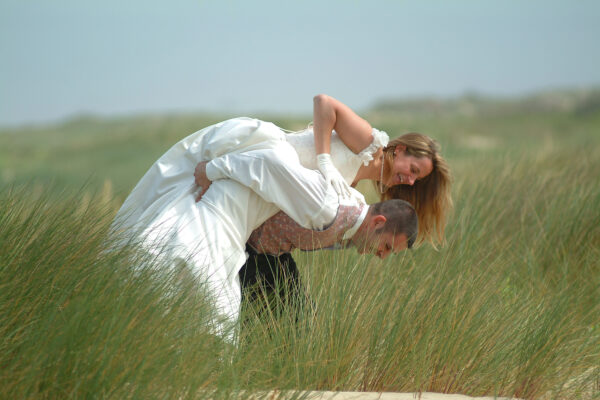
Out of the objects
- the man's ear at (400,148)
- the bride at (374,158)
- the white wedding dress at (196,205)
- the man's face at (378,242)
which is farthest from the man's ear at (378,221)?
Answer: the man's ear at (400,148)

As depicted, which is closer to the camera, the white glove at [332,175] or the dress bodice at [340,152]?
the white glove at [332,175]

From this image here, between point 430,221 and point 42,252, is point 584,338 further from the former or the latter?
point 42,252

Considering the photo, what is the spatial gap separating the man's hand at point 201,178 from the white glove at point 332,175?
62 cm

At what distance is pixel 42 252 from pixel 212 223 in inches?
33.7

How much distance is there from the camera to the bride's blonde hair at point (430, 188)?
4.09m

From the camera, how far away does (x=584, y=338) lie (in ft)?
12.2

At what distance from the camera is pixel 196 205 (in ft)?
11.4

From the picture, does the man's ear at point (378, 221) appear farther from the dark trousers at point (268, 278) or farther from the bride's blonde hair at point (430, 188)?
the bride's blonde hair at point (430, 188)

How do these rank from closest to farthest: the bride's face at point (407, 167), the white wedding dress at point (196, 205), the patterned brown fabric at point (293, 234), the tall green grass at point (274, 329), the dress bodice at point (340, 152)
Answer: the tall green grass at point (274, 329) → the white wedding dress at point (196, 205) → the patterned brown fabric at point (293, 234) → the dress bodice at point (340, 152) → the bride's face at point (407, 167)

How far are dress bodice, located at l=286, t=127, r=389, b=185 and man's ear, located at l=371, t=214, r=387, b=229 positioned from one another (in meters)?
0.63

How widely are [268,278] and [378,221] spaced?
78cm

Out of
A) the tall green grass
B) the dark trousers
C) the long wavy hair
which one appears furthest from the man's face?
the long wavy hair

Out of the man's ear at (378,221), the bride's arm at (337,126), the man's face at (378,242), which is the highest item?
the bride's arm at (337,126)

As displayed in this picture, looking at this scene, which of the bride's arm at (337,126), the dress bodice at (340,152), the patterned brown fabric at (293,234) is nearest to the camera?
the patterned brown fabric at (293,234)
